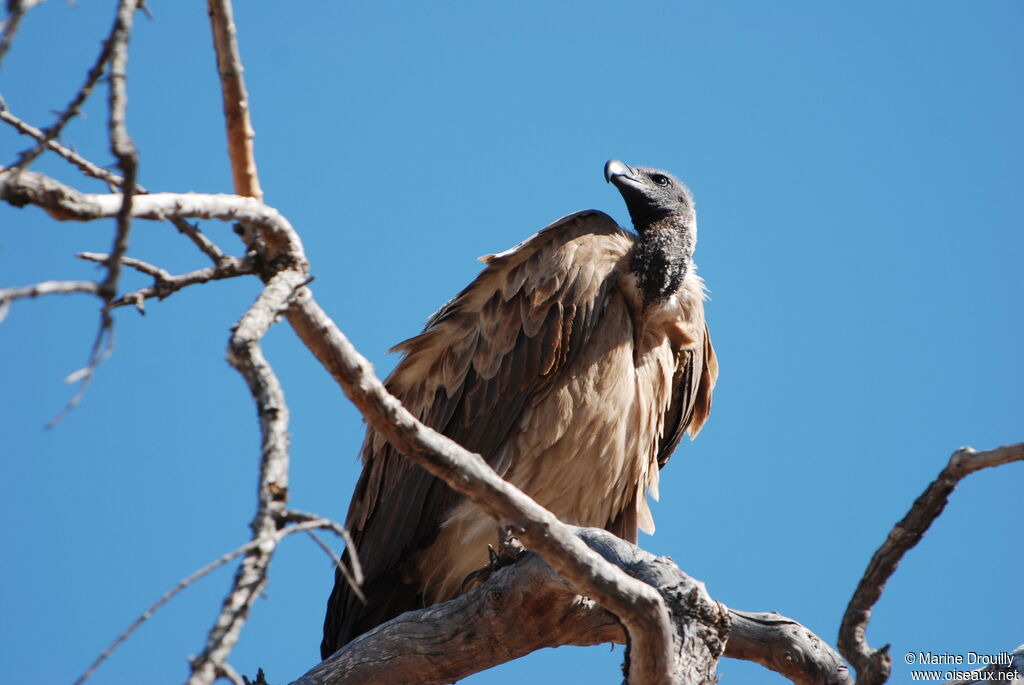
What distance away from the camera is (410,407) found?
5.18m

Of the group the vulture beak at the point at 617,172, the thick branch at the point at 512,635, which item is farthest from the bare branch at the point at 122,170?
the vulture beak at the point at 617,172

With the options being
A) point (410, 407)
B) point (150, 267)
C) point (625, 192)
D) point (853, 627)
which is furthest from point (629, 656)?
point (625, 192)

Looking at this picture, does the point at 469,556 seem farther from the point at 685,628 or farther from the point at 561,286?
the point at 685,628

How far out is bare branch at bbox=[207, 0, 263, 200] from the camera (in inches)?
95.7

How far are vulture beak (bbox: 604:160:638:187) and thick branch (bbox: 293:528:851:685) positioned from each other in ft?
8.07

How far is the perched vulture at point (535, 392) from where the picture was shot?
4793mm

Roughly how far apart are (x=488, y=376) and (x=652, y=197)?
4.40 ft

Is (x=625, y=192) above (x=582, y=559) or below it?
above

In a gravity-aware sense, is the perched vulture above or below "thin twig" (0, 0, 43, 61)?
above

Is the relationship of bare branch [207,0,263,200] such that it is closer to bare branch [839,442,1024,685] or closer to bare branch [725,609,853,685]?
bare branch [839,442,1024,685]

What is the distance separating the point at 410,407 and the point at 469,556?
826 mm

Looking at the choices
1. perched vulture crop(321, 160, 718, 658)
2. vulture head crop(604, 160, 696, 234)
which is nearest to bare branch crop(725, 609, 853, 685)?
perched vulture crop(321, 160, 718, 658)

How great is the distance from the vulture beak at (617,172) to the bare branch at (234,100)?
3209 mm

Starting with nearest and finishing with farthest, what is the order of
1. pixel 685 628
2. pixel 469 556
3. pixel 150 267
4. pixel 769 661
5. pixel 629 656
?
pixel 150 267 → pixel 629 656 → pixel 685 628 → pixel 769 661 → pixel 469 556
